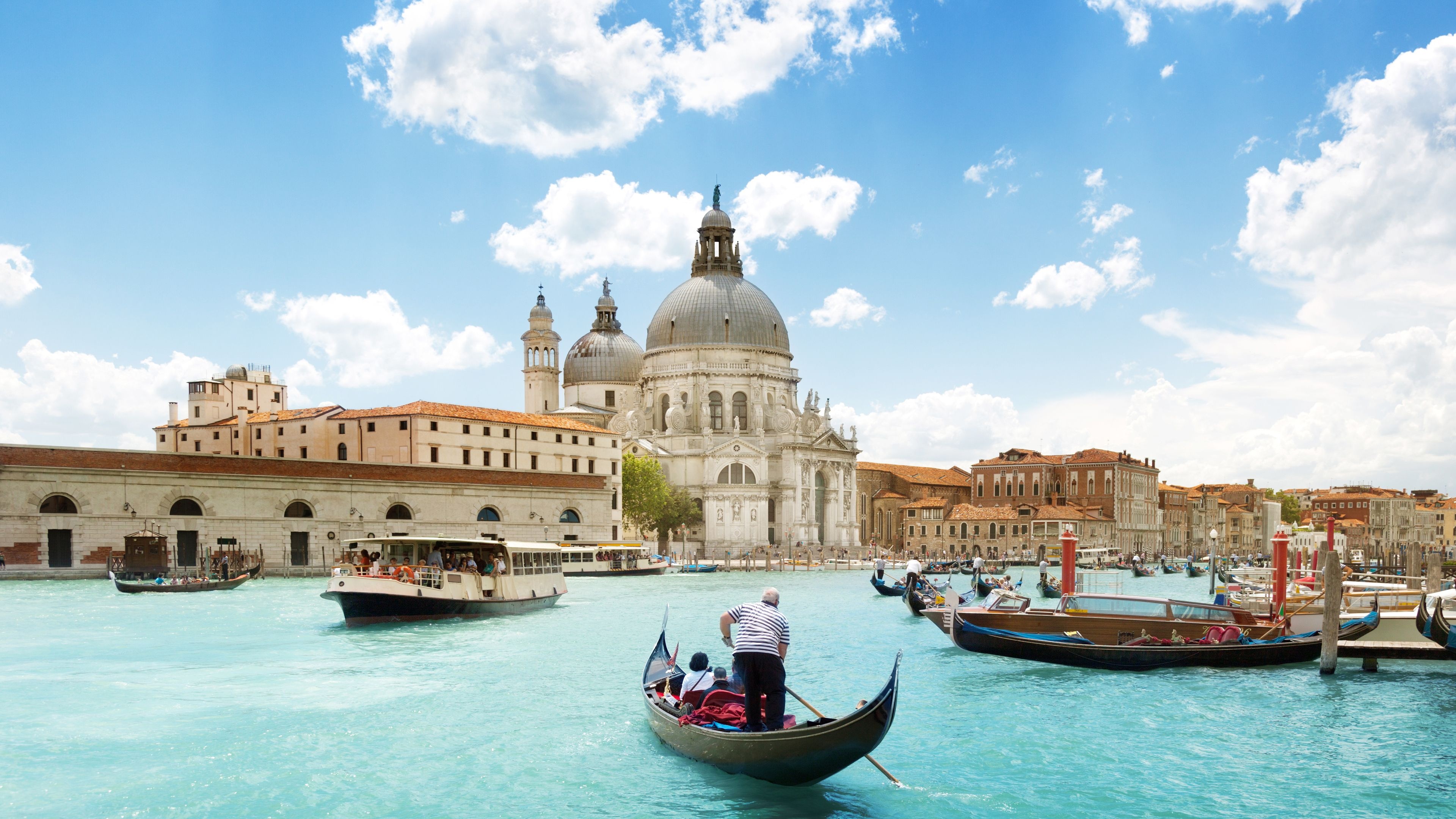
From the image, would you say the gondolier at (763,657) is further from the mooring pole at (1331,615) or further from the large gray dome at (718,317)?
the large gray dome at (718,317)

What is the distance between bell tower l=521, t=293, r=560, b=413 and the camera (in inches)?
3243

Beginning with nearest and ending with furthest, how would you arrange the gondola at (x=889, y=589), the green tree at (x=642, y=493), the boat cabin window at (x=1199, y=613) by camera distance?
the boat cabin window at (x=1199, y=613)
the gondola at (x=889, y=589)
the green tree at (x=642, y=493)

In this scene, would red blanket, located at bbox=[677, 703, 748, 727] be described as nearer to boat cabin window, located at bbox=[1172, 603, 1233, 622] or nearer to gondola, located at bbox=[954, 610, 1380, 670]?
gondola, located at bbox=[954, 610, 1380, 670]

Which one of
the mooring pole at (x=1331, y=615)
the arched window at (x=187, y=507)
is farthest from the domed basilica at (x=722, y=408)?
the mooring pole at (x=1331, y=615)

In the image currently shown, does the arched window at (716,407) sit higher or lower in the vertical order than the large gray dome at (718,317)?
lower

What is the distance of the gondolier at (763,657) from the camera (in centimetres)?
1056

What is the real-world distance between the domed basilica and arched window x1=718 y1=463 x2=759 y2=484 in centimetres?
7

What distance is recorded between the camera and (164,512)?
39.5 metres

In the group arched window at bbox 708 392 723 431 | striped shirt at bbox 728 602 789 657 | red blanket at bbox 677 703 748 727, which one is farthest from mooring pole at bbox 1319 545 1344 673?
arched window at bbox 708 392 723 431

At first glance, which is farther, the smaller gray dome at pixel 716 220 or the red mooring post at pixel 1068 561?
the smaller gray dome at pixel 716 220

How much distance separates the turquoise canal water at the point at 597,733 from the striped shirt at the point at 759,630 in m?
1.53

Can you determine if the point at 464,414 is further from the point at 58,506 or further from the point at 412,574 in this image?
the point at 412,574

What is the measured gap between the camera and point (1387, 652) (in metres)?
19.5

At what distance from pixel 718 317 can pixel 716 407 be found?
591 centimetres
